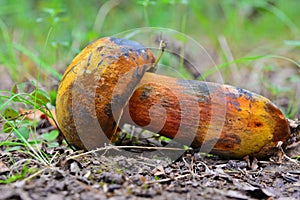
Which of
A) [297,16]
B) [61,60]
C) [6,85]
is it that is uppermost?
[297,16]

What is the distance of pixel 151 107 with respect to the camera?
6.54 ft

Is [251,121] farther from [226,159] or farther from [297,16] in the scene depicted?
[297,16]

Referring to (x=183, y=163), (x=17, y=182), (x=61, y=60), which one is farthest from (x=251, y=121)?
(x=61, y=60)

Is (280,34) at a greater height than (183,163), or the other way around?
(280,34)

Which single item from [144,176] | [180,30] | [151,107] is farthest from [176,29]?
[144,176]

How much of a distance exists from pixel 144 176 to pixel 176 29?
133 inches

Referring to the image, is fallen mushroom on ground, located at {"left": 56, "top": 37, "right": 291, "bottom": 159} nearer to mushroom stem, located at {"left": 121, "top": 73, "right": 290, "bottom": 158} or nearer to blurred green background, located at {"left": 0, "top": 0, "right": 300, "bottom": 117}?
mushroom stem, located at {"left": 121, "top": 73, "right": 290, "bottom": 158}

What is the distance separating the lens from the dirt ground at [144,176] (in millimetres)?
1420

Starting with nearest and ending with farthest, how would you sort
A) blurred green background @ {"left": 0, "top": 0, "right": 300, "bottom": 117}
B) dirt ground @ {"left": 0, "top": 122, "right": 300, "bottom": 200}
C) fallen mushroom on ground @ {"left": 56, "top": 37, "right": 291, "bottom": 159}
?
dirt ground @ {"left": 0, "top": 122, "right": 300, "bottom": 200} < fallen mushroom on ground @ {"left": 56, "top": 37, "right": 291, "bottom": 159} < blurred green background @ {"left": 0, "top": 0, "right": 300, "bottom": 117}

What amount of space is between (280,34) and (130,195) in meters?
4.79

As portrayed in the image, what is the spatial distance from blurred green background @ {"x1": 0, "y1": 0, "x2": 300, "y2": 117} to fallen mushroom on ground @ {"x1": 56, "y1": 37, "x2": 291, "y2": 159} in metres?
0.81

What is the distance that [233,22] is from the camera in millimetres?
4500

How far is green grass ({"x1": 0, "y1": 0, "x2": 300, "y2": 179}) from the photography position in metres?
3.54

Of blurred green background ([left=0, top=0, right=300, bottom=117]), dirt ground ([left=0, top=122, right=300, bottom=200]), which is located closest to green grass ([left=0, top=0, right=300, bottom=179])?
blurred green background ([left=0, top=0, right=300, bottom=117])
